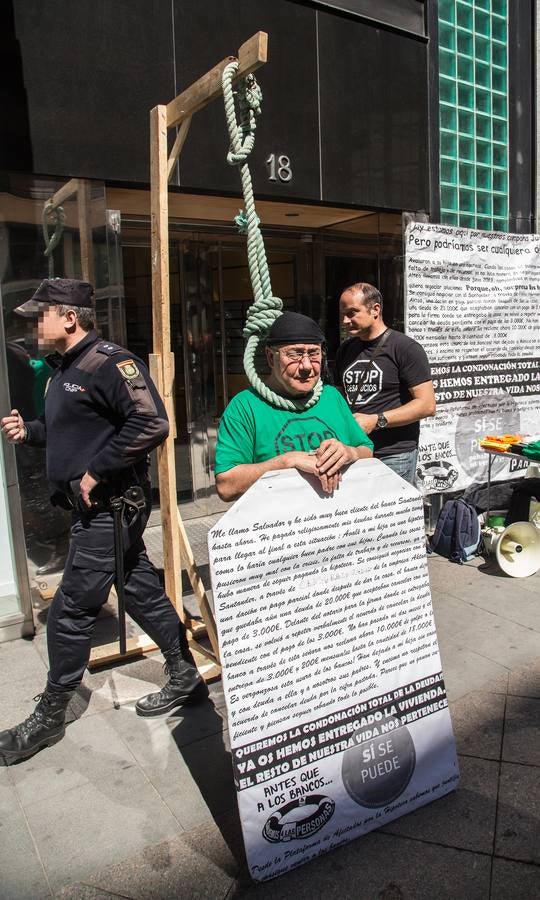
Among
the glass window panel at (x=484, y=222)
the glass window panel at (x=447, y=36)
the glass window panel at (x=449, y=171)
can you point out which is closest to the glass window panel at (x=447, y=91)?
the glass window panel at (x=447, y=36)

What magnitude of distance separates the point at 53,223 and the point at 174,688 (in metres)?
2.75

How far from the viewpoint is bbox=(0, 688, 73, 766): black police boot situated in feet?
9.77

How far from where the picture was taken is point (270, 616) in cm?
228

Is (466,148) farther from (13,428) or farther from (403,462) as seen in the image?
(13,428)

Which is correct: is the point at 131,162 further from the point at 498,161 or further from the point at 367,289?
the point at 498,161

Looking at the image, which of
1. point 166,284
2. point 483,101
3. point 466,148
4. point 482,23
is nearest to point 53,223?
point 166,284

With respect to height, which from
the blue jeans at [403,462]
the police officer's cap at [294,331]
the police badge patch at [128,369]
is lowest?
the blue jeans at [403,462]

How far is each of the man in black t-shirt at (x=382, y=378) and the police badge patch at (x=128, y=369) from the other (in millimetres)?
1536

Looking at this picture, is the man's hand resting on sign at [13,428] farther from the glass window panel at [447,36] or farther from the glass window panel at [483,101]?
the glass window panel at [483,101]

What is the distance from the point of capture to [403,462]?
171 inches

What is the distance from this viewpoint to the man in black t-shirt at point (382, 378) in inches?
161

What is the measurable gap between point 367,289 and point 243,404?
1809 millimetres

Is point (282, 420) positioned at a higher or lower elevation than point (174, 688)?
higher

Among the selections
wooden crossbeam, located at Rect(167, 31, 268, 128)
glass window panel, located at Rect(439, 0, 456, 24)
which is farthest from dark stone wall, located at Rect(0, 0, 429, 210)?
wooden crossbeam, located at Rect(167, 31, 268, 128)
